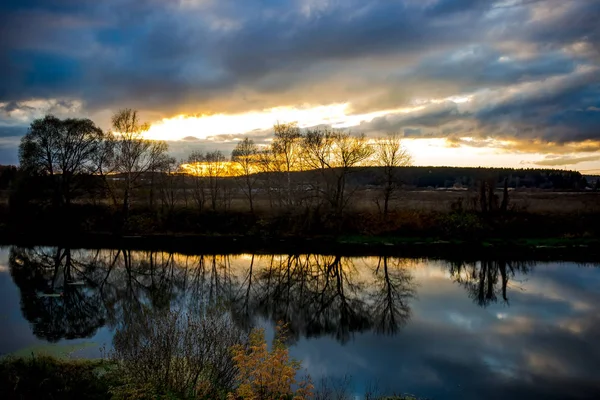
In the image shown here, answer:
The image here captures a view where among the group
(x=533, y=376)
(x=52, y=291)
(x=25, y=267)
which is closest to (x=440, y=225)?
(x=533, y=376)

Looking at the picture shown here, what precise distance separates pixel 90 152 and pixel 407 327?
51.1 meters

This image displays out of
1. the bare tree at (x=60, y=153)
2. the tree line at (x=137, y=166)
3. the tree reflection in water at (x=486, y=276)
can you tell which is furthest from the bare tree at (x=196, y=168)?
the tree reflection in water at (x=486, y=276)

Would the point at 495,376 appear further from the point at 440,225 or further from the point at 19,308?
the point at 440,225

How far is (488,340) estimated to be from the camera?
18359 millimetres

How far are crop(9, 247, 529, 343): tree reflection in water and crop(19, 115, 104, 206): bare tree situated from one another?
58.1 ft

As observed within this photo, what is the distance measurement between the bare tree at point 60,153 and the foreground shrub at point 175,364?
160ft

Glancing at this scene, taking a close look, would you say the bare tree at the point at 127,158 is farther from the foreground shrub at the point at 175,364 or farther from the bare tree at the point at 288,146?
the foreground shrub at the point at 175,364

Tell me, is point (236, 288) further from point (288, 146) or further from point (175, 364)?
A: point (288, 146)

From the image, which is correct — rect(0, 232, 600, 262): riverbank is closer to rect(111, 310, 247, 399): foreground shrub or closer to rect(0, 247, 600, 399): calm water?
rect(0, 247, 600, 399): calm water

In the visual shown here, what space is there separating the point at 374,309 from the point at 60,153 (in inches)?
1975

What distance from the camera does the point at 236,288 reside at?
26.6m

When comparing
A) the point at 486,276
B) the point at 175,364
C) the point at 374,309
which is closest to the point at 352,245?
the point at 486,276

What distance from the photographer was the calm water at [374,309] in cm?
1523

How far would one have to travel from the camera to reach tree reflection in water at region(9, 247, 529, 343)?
20.6 m
